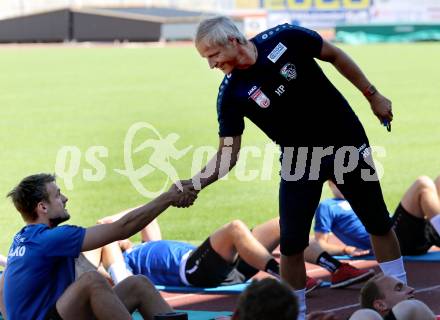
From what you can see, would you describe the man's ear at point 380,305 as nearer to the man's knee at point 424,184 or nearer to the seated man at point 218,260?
the seated man at point 218,260

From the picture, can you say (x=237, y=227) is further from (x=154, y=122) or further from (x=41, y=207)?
(x=154, y=122)

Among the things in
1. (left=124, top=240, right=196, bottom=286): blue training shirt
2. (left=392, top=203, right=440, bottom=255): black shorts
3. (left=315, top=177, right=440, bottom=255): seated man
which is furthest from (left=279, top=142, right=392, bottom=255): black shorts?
(left=392, top=203, right=440, bottom=255): black shorts

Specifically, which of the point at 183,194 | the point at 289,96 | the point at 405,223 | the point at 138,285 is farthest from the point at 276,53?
the point at 405,223

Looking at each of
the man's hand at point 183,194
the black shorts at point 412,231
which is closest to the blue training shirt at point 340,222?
the black shorts at point 412,231

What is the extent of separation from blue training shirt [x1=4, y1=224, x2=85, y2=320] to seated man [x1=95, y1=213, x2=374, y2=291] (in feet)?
5.75

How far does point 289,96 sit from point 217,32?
0.57 meters

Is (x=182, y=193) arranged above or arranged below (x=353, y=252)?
above

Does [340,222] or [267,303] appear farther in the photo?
[340,222]

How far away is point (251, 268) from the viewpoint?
7.32 metres

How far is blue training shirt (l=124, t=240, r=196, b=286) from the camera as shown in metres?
7.32

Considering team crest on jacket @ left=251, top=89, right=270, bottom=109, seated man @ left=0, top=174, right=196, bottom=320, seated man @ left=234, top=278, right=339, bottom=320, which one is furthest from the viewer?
team crest on jacket @ left=251, top=89, right=270, bottom=109

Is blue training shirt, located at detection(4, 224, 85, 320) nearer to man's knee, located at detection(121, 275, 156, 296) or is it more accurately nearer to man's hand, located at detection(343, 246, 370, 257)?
man's knee, located at detection(121, 275, 156, 296)

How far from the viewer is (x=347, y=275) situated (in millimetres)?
7031

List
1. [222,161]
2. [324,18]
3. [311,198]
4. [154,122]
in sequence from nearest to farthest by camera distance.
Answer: [311,198]
[222,161]
[154,122]
[324,18]
